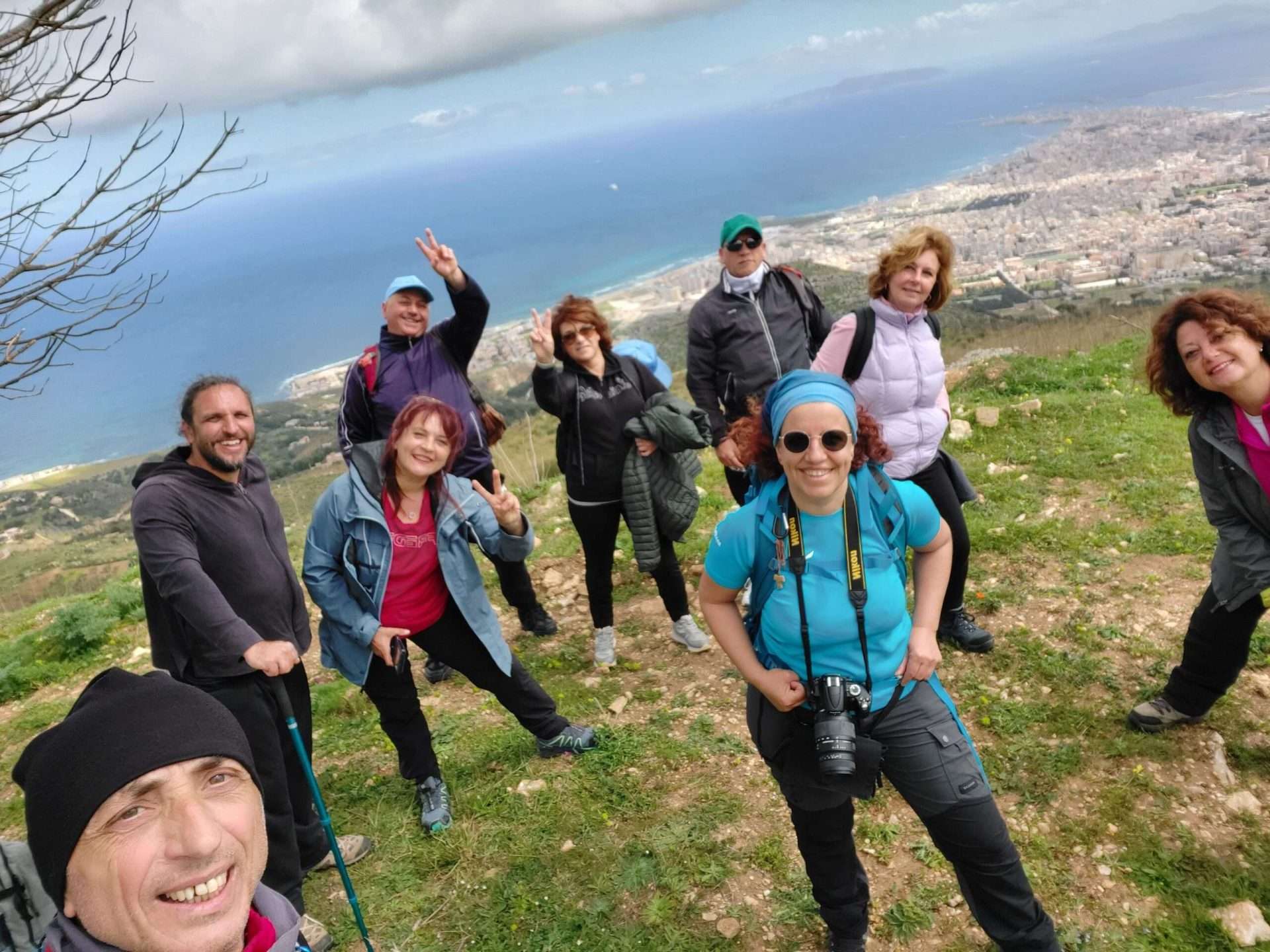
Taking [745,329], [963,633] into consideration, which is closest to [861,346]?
[745,329]

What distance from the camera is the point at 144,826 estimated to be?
4.47 ft

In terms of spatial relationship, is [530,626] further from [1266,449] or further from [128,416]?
[128,416]

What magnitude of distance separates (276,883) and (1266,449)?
4.68 m

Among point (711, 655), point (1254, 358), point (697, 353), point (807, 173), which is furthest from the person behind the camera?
point (807, 173)

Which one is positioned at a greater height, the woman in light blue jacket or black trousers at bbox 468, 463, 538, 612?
the woman in light blue jacket

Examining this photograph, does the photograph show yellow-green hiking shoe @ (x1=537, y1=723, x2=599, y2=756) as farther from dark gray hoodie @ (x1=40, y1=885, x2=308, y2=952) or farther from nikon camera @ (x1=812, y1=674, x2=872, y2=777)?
dark gray hoodie @ (x1=40, y1=885, x2=308, y2=952)

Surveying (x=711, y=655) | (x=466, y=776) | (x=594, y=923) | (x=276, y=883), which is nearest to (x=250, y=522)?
(x=276, y=883)

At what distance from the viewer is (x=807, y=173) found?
4102 inches

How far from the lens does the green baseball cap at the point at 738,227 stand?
475 cm

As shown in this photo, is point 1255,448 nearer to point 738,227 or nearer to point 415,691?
point 738,227

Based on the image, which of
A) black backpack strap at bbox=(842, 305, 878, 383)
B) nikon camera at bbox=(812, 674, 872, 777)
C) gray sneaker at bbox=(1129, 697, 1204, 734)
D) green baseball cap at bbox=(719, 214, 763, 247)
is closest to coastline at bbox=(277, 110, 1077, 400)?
green baseball cap at bbox=(719, 214, 763, 247)

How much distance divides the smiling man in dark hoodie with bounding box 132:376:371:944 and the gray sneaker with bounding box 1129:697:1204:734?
4.39 metres

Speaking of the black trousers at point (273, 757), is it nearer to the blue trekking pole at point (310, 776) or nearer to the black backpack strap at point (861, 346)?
the blue trekking pole at point (310, 776)

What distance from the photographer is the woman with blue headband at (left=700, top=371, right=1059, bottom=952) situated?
94.7 inches
